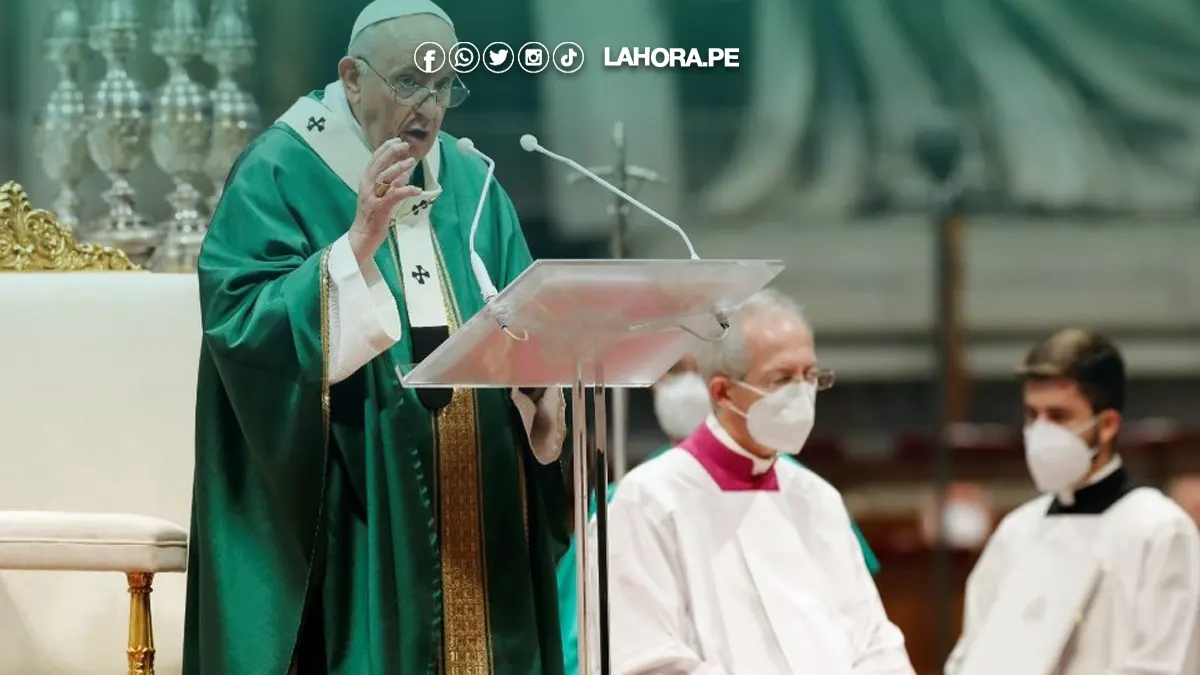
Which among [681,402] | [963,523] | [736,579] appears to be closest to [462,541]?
[736,579]

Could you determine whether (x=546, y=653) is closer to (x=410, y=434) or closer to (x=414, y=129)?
(x=410, y=434)

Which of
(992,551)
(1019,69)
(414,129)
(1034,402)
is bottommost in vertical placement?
(992,551)

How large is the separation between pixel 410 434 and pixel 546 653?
1.61ft

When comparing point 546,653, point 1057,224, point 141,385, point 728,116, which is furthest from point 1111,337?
point 141,385

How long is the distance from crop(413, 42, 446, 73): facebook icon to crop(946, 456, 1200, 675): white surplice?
226cm

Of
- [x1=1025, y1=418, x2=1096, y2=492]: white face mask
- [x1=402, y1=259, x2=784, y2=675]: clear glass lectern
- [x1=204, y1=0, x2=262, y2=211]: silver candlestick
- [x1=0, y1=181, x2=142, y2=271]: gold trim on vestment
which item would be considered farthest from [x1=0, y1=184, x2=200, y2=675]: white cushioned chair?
[x1=1025, y1=418, x2=1096, y2=492]: white face mask

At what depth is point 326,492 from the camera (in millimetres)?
3191

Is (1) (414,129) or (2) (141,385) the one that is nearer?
(1) (414,129)

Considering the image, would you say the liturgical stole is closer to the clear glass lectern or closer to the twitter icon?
the clear glass lectern

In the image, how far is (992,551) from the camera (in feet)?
16.1

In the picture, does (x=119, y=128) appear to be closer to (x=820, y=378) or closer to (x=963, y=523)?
(x=820, y=378)

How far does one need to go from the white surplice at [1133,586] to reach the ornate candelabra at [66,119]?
8.56 feet

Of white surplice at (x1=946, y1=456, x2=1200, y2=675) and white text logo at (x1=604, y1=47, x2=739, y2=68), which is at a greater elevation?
white text logo at (x1=604, y1=47, x2=739, y2=68)

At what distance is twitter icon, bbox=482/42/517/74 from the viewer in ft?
14.7
